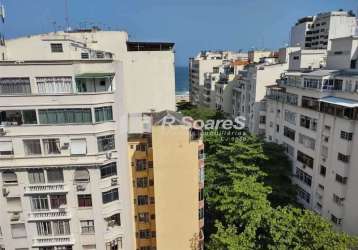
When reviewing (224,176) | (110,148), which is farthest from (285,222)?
(110,148)

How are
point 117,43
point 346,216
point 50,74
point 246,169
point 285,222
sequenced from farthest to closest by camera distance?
point 246,169
point 346,216
point 117,43
point 285,222
point 50,74

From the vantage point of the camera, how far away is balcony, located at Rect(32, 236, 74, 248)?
805 inches

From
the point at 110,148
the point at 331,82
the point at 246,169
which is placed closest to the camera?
the point at 110,148

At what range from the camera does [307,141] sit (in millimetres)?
32281

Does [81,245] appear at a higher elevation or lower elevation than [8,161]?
lower

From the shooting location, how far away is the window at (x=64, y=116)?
18406 mm

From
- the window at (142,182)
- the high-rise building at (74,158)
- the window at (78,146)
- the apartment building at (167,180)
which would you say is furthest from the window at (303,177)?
the window at (78,146)

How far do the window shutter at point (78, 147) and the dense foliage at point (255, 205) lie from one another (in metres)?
12.3

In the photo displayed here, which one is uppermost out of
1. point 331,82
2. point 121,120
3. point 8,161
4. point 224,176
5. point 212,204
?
point 331,82

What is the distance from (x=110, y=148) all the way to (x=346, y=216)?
2262 centimetres

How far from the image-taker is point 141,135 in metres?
22.7

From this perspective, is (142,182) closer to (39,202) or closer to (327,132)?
(39,202)

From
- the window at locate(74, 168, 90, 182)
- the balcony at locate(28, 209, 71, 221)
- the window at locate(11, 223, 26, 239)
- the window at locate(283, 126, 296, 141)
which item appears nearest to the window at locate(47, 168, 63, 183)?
the window at locate(74, 168, 90, 182)

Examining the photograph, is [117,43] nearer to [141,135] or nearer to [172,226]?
[141,135]
